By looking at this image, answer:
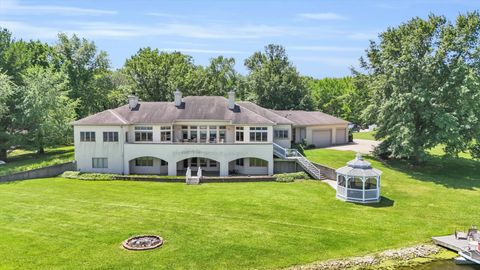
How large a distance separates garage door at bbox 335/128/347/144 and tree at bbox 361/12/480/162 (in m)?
12.4

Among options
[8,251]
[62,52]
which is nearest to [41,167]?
[8,251]

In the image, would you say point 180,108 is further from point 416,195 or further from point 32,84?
point 416,195

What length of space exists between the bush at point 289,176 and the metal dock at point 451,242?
48.7 feet

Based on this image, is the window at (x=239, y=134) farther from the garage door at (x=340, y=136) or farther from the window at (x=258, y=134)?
the garage door at (x=340, y=136)

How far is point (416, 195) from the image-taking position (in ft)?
97.5

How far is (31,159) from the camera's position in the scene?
44.2m

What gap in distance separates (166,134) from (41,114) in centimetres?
1559

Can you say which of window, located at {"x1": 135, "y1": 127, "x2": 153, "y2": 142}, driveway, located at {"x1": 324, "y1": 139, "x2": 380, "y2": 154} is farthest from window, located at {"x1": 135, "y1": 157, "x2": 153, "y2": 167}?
driveway, located at {"x1": 324, "y1": 139, "x2": 380, "y2": 154}

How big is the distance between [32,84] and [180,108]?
17.6 meters

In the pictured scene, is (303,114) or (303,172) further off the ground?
(303,114)

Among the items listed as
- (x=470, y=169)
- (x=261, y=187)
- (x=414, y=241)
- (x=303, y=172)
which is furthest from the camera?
(x=470, y=169)

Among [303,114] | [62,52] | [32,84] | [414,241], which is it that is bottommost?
[414,241]

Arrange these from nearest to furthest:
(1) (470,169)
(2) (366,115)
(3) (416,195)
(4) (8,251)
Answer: (4) (8,251) → (3) (416,195) → (1) (470,169) → (2) (366,115)

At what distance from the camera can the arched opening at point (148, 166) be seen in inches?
1523
